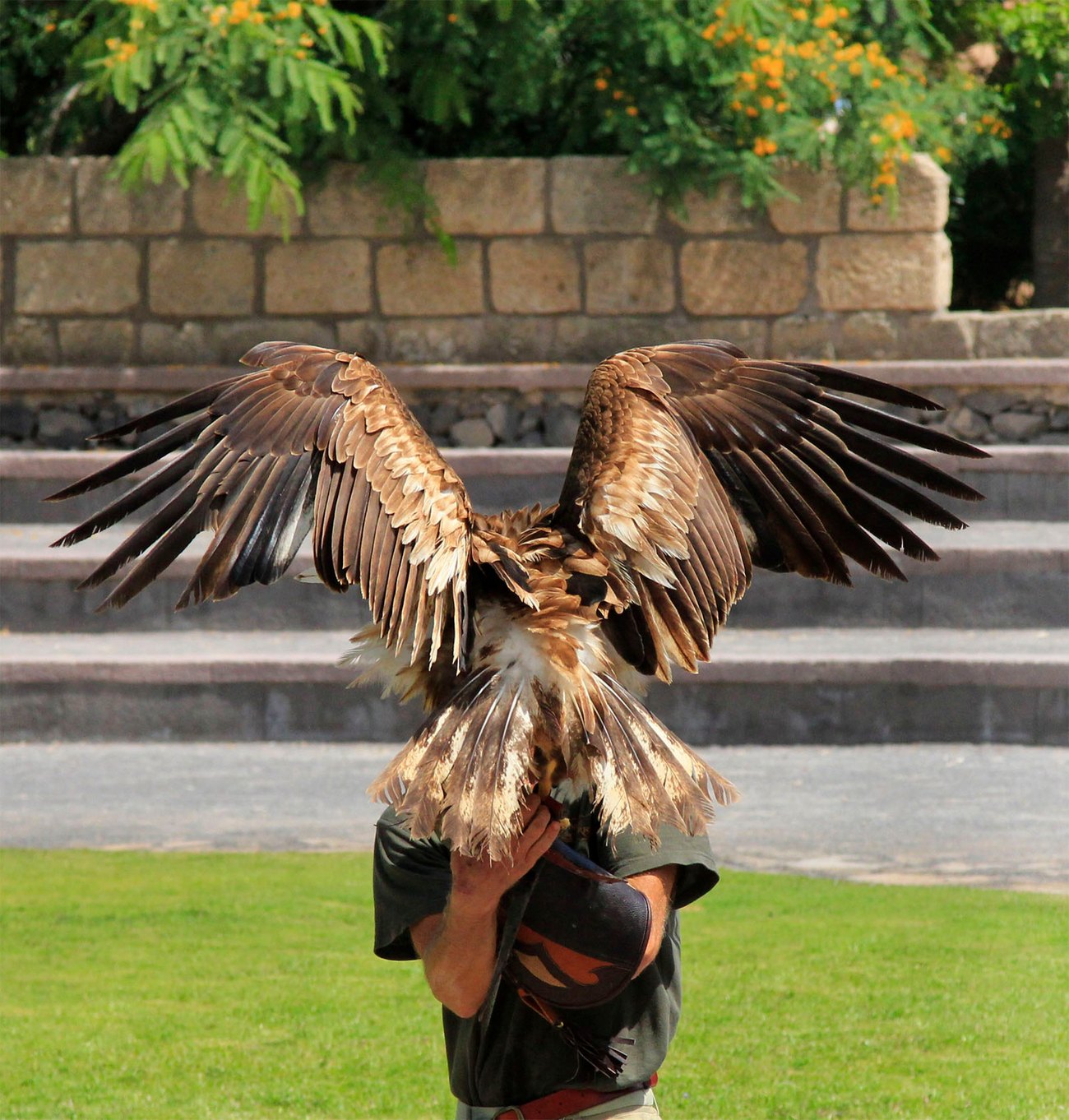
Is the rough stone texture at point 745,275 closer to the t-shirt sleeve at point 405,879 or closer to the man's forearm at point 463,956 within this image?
the t-shirt sleeve at point 405,879

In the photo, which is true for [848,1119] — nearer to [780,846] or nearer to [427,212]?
[780,846]

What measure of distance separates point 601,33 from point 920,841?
5738 mm

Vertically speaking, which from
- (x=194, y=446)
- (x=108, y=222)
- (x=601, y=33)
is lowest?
(x=194, y=446)

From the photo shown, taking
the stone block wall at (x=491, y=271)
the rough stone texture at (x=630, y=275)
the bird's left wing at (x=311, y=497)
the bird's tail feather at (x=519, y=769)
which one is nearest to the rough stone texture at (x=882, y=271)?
the stone block wall at (x=491, y=271)

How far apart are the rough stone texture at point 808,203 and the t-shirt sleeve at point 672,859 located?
7679 mm

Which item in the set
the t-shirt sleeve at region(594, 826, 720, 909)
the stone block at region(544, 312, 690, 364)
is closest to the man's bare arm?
the t-shirt sleeve at region(594, 826, 720, 909)

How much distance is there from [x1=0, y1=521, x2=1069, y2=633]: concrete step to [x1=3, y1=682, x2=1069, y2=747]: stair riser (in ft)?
2.17

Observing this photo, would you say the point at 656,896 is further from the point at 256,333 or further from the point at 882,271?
the point at 256,333

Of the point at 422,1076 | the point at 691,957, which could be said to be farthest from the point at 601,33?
the point at 422,1076

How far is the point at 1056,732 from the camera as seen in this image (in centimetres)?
751

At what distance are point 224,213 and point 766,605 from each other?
416cm

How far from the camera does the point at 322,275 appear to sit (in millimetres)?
9805

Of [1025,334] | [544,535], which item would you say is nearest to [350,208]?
[1025,334]

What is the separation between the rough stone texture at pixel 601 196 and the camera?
9.60 metres
